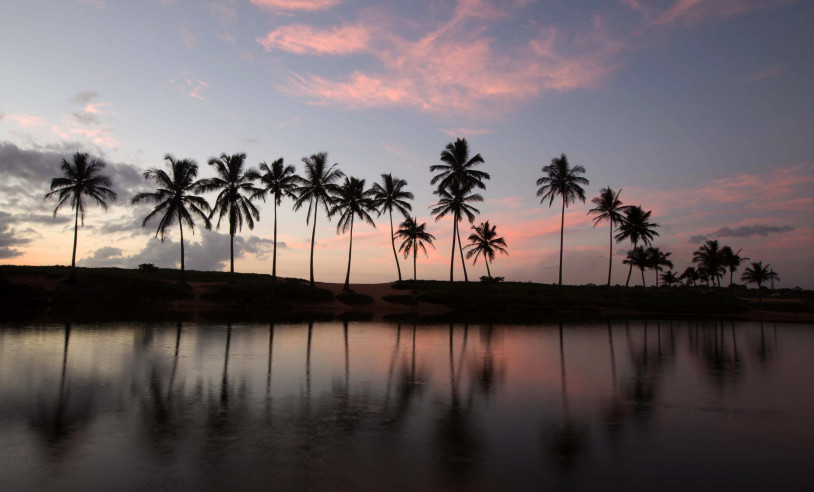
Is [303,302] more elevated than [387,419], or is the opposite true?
[303,302]

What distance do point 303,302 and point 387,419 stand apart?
123 ft

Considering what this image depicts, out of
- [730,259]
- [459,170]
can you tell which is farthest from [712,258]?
[459,170]

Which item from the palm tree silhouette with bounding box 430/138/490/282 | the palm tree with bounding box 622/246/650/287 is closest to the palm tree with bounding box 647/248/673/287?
the palm tree with bounding box 622/246/650/287

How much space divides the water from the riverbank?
17876 millimetres

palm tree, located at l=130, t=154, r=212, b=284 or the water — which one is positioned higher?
palm tree, located at l=130, t=154, r=212, b=284

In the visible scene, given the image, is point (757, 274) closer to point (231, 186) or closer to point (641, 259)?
point (641, 259)

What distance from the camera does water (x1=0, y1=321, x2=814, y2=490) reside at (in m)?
6.41

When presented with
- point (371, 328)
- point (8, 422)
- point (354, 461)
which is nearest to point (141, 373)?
point (8, 422)

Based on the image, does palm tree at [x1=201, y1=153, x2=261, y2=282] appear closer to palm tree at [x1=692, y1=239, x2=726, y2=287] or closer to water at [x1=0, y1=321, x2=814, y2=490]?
water at [x1=0, y1=321, x2=814, y2=490]

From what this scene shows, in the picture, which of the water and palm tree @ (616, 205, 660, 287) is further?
palm tree @ (616, 205, 660, 287)

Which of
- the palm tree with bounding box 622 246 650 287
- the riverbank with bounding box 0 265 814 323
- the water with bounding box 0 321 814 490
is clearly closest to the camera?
the water with bounding box 0 321 814 490

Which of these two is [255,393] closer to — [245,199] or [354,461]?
[354,461]

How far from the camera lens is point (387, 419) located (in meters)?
8.98

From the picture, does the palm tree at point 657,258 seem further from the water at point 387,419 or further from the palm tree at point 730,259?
the water at point 387,419
